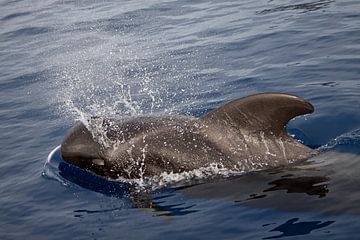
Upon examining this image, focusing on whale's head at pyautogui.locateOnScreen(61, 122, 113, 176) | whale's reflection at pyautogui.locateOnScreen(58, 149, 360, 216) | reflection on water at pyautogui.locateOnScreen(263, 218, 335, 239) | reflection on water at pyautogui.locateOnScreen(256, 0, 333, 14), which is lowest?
reflection on water at pyautogui.locateOnScreen(263, 218, 335, 239)

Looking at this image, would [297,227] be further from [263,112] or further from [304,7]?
[304,7]

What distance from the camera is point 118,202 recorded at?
8.62 metres

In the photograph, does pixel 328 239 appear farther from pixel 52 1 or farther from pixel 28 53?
pixel 52 1

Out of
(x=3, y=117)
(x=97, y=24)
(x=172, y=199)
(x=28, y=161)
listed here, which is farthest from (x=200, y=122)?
(x=97, y=24)

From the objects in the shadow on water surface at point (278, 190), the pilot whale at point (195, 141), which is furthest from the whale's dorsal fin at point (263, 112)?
the shadow on water surface at point (278, 190)

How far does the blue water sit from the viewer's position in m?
7.75

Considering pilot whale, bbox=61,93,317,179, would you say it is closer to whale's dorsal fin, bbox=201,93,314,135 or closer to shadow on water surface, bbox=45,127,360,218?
whale's dorsal fin, bbox=201,93,314,135

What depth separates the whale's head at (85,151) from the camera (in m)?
8.93

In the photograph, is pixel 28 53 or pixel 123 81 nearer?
pixel 123 81

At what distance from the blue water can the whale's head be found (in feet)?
0.95

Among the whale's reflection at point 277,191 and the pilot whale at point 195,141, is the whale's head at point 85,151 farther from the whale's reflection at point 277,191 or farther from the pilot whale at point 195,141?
the whale's reflection at point 277,191

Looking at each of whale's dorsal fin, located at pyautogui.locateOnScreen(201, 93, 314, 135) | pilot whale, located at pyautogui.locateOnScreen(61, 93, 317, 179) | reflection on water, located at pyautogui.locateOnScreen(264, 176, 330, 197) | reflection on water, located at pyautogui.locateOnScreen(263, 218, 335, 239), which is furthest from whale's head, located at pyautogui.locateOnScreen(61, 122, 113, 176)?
reflection on water, located at pyautogui.locateOnScreen(263, 218, 335, 239)

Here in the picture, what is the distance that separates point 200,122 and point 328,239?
8.51 ft

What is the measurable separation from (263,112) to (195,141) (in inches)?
42.1
